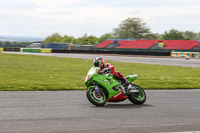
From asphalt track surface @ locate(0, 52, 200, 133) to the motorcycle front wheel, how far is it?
0.15 meters

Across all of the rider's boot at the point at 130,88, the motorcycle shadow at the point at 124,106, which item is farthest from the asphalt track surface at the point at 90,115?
the rider's boot at the point at 130,88

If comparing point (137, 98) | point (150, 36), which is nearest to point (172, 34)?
point (150, 36)

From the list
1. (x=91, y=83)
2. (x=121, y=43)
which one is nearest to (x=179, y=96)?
(x=91, y=83)

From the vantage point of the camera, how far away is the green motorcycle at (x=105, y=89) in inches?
309

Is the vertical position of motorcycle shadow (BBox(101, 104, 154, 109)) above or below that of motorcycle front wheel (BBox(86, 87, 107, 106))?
below

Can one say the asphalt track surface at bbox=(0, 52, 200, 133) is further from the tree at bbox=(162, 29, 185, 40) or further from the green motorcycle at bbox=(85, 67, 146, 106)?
the tree at bbox=(162, 29, 185, 40)

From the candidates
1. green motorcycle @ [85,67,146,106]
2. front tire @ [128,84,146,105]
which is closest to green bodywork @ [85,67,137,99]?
green motorcycle @ [85,67,146,106]

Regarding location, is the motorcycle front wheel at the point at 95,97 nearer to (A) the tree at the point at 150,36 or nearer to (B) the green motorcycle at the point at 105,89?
(B) the green motorcycle at the point at 105,89

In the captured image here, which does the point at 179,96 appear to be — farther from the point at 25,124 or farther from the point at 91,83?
the point at 25,124

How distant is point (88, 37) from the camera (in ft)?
395

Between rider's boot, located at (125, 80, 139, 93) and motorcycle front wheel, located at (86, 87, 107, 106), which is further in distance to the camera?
rider's boot, located at (125, 80, 139, 93)

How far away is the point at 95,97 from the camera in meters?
7.91

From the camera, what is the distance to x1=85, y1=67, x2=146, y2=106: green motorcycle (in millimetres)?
7852

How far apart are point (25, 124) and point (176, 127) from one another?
279cm
